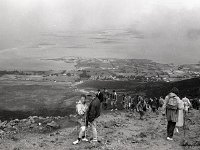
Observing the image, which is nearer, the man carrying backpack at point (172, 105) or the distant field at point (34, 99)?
the man carrying backpack at point (172, 105)

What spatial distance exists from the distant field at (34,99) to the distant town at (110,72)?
9.79m

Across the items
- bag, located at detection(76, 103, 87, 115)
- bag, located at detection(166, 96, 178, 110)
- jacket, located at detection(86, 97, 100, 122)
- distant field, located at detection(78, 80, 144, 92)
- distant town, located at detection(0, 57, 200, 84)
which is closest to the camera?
jacket, located at detection(86, 97, 100, 122)

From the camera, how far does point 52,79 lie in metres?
76.6

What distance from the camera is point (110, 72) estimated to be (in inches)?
3634

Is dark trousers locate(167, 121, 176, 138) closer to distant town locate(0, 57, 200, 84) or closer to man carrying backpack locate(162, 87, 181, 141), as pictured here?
man carrying backpack locate(162, 87, 181, 141)

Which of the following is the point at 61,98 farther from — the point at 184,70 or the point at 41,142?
the point at 184,70

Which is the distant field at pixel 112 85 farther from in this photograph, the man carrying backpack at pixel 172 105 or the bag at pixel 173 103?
the bag at pixel 173 103

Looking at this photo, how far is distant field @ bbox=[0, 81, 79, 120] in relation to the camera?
136 feet

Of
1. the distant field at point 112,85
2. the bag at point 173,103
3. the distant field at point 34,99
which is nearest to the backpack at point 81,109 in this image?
the bag at point 173,103

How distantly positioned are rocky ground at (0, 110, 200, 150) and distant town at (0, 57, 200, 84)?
5640cm

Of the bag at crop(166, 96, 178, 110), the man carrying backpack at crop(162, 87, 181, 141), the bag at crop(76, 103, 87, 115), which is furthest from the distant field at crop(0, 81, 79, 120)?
the bag at crop(166, 96, 178, 110)

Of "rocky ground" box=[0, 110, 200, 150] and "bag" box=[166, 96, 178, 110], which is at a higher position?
"bag" box=[166, 96, 178, 110]

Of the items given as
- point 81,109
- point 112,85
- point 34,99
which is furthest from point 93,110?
point 112,85

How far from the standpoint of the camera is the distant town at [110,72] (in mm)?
78500
